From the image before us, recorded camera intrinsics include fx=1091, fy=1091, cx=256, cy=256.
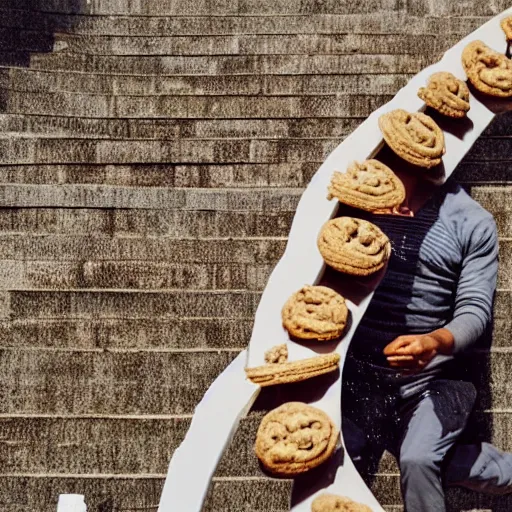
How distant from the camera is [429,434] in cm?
495

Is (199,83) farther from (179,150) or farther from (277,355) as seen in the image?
(277,355)

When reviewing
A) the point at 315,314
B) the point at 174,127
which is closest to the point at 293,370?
the point at 315,314

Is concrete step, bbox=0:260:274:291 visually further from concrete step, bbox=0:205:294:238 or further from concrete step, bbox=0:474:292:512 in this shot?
concrete step, bbox=0:474:292:512

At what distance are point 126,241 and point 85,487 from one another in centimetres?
136

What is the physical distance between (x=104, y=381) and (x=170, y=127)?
176 centimetres

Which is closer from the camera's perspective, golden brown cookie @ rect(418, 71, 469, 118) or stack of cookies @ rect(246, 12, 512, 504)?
stack of cookies @ rect(246, 12, 512, 504)

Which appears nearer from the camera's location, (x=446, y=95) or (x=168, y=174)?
(x=446, y=95)

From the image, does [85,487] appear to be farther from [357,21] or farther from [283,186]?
[357,21]

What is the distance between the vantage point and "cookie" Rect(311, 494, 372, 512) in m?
4.57

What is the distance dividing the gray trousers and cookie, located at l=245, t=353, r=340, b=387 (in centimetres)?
54

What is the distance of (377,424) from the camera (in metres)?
5.25

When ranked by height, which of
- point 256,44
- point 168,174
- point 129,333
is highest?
point 256,44

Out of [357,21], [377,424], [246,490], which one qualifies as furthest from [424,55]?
[246,490]

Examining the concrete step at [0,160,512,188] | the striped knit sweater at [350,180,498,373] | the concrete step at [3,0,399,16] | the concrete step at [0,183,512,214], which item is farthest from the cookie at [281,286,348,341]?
the concrete step at [3,0,399,16]
